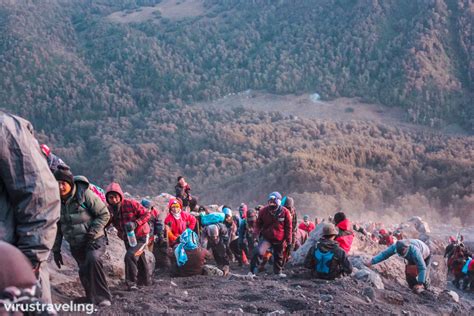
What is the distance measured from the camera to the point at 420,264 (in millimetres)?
9359

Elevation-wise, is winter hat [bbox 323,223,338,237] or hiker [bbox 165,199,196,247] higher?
winter hat [bbox 323,223,338,237]

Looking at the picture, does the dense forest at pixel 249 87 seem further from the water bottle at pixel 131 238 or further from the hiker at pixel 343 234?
the water bottle at pixel 131 238

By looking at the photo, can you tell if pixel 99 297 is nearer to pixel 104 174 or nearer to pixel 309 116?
pixel 104 174

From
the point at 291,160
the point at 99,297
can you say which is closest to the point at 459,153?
the point at 291,160

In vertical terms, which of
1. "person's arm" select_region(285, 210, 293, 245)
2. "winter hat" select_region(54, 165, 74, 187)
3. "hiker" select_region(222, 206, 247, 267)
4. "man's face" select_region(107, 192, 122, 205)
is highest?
"winter hat" select_region(54, 165, 74, 187)

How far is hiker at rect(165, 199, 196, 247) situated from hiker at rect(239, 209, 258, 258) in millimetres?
1687

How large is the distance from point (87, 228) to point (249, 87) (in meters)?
47.2

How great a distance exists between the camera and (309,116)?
46438mm

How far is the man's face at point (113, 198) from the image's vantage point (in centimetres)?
718

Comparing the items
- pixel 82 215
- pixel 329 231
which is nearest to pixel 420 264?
pixel 329 231

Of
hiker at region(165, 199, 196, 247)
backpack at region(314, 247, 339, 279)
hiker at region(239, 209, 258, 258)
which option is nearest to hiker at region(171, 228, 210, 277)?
hiker at region(165, 199, 196, 247)

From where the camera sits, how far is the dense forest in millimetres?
34500

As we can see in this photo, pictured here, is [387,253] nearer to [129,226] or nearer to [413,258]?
[413,258]

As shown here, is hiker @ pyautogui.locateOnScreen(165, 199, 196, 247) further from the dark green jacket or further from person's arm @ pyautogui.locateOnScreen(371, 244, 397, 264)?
the dark green jacket
